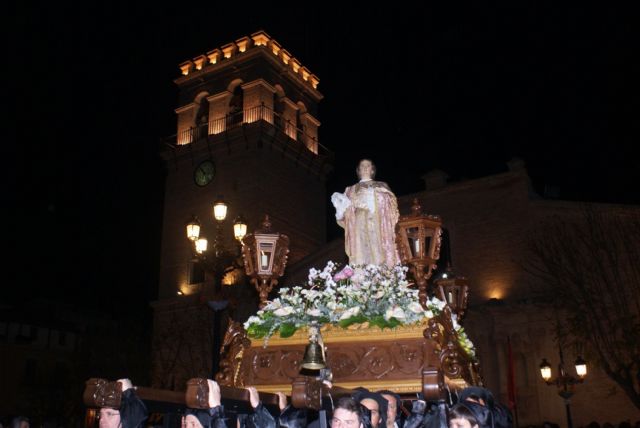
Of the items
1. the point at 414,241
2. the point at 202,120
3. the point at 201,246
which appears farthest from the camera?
the point at 202,120

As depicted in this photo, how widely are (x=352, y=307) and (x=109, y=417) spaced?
3772 mm

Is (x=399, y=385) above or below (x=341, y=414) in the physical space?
above

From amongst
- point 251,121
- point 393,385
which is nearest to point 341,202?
point 393,385

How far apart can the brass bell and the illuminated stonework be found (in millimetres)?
30014

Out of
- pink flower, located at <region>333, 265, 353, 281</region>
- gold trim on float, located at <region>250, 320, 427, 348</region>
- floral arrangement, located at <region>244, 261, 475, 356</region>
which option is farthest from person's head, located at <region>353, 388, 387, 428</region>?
pink flower, located at <region>333, 265, 353, 281</region>

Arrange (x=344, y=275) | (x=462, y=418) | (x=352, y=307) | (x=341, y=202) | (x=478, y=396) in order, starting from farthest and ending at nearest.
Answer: (x=341, y=202) → (x=344, y=275) → (x=352, y=307) → (x=478, y=396) → (x=462, y=418)

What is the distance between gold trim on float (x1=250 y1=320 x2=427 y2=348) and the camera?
24.4ft

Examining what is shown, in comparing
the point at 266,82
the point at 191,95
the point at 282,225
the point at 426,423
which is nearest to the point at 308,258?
the point at 282,225

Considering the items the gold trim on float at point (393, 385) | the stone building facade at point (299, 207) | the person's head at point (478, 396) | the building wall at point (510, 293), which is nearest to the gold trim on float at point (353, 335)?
the gold trim on float at point (393, 385)

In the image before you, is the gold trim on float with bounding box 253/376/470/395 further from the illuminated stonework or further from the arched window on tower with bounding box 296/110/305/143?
the arched window on tower with bounding box 296/110/305/143

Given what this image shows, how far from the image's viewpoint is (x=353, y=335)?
25.0 ft

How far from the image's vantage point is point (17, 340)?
4512cm

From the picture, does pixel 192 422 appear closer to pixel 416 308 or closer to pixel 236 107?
pixel 416 308

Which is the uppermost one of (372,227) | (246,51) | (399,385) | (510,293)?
(246,51)
